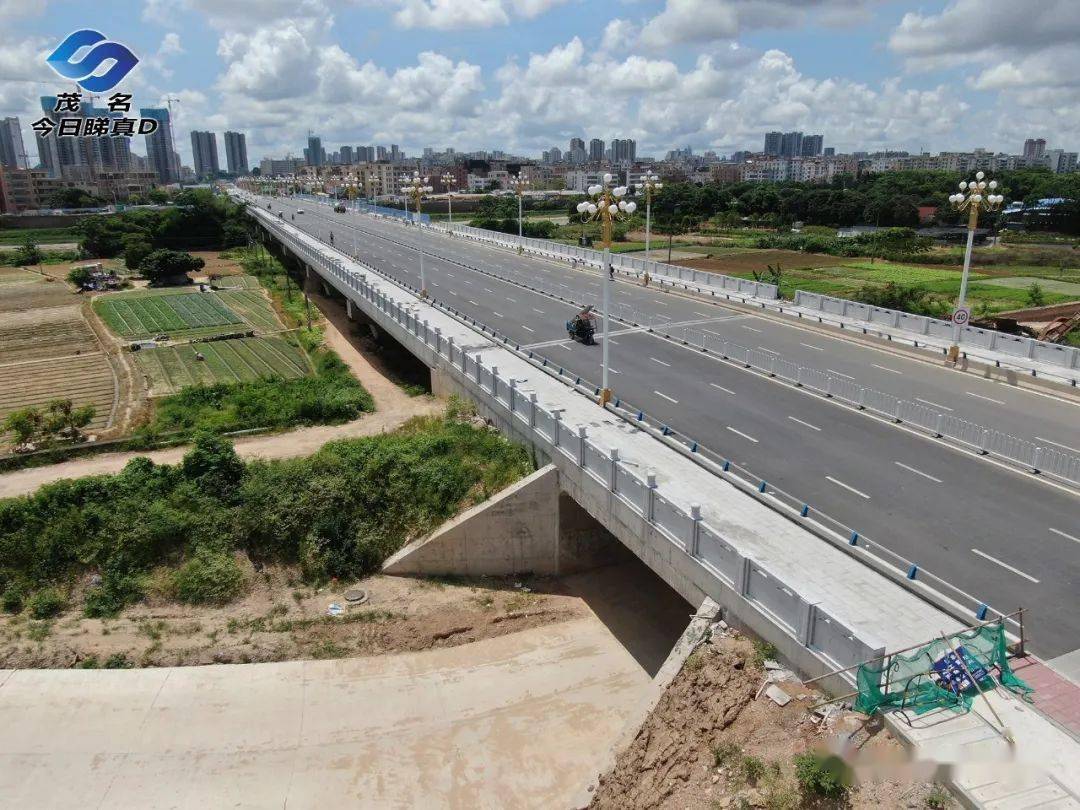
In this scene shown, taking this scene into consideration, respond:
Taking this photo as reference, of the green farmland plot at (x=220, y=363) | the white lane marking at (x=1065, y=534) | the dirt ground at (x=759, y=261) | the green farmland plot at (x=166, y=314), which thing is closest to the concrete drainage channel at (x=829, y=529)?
the white lane marking at (x=1065, y=534)

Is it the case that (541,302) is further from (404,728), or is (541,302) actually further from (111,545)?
(404,728)

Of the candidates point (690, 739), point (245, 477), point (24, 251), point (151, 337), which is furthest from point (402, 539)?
point (24, 251)

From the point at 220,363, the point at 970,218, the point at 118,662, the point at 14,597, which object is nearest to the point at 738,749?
the point at 118,662

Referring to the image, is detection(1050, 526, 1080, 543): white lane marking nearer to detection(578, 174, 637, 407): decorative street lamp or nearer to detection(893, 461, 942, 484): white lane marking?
detection(893, 461, 942, 484): white lane marking

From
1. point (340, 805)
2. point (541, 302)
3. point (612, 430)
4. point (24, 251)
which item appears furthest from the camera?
point (24, 251)

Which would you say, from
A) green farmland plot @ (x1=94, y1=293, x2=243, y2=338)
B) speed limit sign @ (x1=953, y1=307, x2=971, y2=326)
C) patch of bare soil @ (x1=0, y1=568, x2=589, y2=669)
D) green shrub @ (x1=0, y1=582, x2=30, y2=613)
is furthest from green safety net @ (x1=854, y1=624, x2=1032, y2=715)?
green farmland plot @ (x1=94, y1=293, x2=243, y2=338)

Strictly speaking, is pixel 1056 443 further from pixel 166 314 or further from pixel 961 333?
pixel 166 314
